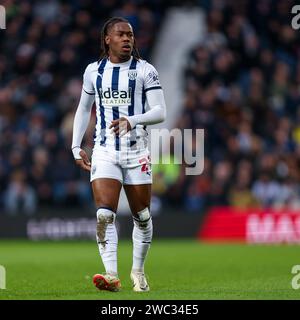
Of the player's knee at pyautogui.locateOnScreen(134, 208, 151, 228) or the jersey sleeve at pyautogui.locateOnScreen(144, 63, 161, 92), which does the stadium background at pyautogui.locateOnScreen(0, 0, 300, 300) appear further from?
the jersey sleeve at pyautogui.locateOnScreen(144, 63, 161, 92)

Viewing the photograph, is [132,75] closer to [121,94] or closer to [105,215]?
[121,94]

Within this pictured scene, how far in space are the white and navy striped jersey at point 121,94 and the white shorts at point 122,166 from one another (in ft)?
0.22

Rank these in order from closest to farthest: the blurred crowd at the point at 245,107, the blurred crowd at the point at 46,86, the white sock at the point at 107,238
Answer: the white sock at the point at 107,238
the blurred crowd at the point at 245,107
the blurred crowd at the point at 46,86

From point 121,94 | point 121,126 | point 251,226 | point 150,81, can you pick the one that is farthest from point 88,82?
point 251,226

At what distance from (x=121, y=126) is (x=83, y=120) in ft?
2.41

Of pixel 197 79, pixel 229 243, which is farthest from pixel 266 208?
pixel 197 79

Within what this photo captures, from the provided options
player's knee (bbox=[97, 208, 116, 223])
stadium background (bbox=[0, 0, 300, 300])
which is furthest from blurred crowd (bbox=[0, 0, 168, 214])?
player's knee (bbox=[97, 208, 116, 223])

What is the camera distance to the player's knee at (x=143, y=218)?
350 inches

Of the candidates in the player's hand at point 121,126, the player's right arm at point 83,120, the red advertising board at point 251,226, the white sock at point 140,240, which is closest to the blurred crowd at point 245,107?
the red advertising board at point 251,226

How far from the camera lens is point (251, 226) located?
1930 centimetres

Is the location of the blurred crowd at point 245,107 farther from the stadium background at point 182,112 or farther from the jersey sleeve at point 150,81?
the jersey sleeve at point 150,81

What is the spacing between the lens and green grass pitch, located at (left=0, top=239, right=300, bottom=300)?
27.9ft

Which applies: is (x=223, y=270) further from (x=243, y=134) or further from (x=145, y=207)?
(x=243, y=134)

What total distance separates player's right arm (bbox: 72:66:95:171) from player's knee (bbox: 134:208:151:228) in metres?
0.63
